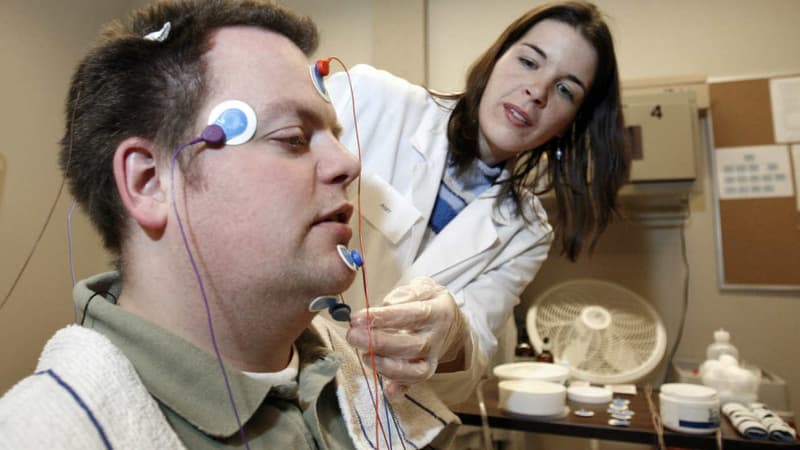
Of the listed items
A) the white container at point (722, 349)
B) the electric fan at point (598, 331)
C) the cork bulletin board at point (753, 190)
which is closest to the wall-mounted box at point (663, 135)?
the cork bulletin board at point (753, 190)

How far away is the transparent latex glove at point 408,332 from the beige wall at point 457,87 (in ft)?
4.96

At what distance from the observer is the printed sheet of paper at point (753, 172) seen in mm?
2402

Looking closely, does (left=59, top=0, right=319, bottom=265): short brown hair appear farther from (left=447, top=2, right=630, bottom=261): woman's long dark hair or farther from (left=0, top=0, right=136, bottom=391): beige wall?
(left=0, top=0, right=136, bottom=391): beige wall

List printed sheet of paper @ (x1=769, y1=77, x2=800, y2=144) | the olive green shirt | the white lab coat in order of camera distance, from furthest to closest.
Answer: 1. printed sheet of paper @ (x1=769, y1=77, x2=800, y2=144)
2. the white lab coat
3. the olive green shirt

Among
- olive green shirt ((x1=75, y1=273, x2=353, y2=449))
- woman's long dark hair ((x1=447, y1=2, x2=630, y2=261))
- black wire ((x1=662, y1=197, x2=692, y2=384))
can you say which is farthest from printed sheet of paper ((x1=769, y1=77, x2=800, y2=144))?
olive green shirt ((x1=75, y1=273, x2=353, y2=449))

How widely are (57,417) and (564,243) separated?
53.4 inches

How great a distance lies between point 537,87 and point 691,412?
1068mm

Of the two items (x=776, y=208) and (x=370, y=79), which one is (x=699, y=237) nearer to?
(x=776, y=208)

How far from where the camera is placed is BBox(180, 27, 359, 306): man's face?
724 mm

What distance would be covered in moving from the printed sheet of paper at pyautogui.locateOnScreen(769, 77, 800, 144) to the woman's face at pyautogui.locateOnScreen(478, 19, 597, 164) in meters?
1.53

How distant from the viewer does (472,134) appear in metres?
1.45

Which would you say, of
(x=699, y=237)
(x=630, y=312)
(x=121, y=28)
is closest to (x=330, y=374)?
(x=121, y=28)

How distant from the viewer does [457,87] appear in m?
2.80

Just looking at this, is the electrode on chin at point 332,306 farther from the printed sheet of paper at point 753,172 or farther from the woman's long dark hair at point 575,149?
the printed sheet of paper at point 753,172
